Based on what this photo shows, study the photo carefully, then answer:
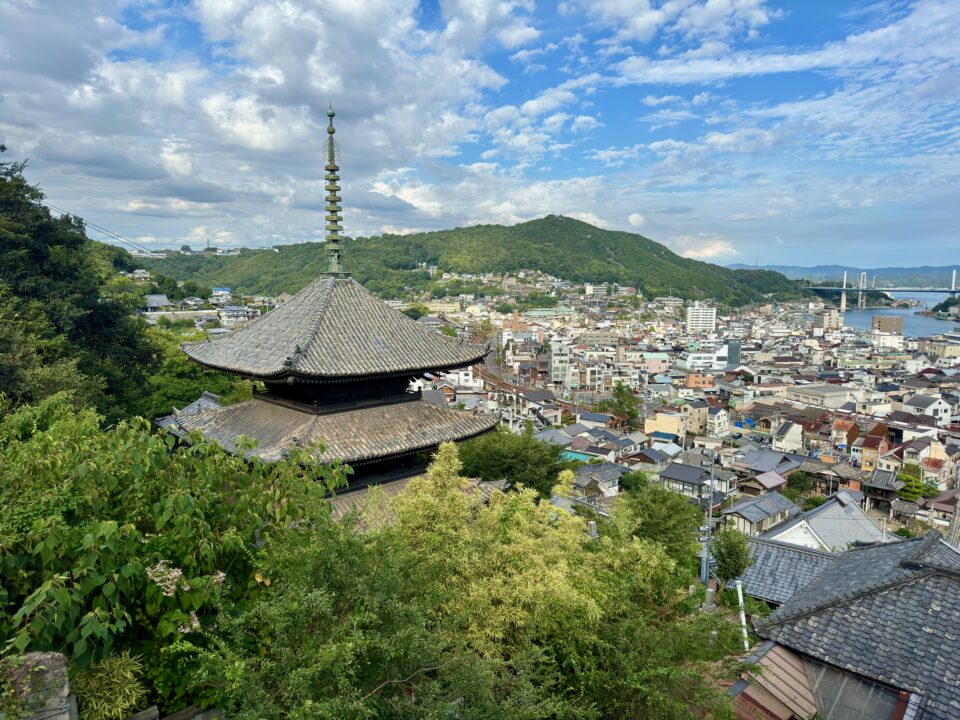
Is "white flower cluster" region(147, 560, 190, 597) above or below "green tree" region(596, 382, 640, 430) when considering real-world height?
above

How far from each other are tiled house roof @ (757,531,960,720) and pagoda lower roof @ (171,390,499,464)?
7979 millimetres

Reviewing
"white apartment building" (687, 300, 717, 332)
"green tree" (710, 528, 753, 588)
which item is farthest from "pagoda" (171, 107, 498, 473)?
"white apartment building" (687, 300, 717, 332)

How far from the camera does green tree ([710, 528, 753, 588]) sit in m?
22.7

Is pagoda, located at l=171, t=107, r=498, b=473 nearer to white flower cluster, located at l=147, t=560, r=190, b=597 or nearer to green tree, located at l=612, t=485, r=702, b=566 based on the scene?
white flower cluster, located at l=147, t=560, r=190, b=597

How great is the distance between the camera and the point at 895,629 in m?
9.34

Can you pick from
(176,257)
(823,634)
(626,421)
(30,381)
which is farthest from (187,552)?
(176,257)

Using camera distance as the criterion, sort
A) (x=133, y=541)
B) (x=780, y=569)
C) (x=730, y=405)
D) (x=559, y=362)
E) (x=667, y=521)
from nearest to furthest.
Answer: (x=133, y=541), (x=780, y=569), (x=667, y=521), (x=730, y=405), (x=559, y=362)

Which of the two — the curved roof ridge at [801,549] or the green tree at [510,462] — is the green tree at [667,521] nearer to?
the curved roof ridge at [801,549]

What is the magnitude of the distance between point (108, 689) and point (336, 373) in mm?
7343

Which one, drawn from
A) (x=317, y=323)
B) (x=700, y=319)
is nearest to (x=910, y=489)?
(x=317, y=323)

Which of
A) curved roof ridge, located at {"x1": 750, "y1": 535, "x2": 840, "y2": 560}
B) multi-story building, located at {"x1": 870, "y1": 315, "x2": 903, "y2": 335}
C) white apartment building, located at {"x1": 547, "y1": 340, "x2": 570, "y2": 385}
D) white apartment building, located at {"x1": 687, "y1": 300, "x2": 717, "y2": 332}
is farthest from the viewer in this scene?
white apartment building, located at {"x1": 687, "y1": 300, "x2": 717, "y2": 332}

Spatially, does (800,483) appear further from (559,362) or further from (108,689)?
(108,689)

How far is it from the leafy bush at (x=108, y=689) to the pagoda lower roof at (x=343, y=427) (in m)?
5.91

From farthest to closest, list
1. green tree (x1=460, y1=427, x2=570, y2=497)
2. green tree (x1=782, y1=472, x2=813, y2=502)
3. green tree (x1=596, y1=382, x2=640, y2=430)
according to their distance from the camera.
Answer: green tree (x1=596, y1=382, x2=640, y2=430), green tree (x1=782, y1=472, x2=813, y2=502), green tree (x1=460, y1=427, x2=570, y2=497)
